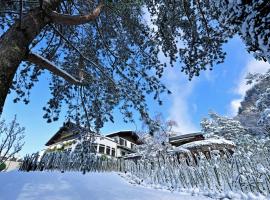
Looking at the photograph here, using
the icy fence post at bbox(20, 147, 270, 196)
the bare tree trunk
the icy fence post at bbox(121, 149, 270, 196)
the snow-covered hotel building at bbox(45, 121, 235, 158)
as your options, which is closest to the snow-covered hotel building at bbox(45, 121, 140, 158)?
the snow-covered hotel building at bbox(45, 121, 235, 158)

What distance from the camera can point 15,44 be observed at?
8.56 feet

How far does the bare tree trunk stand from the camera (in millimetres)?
2359

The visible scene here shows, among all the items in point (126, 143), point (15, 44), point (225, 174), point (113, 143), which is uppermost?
point (126, 143)

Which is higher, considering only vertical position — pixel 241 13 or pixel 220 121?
pixel 220 121

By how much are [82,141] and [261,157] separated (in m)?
5.28

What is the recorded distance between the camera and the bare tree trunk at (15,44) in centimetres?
236

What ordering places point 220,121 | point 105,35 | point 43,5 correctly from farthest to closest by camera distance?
point 220,121 < point 105,35 < point 43,5

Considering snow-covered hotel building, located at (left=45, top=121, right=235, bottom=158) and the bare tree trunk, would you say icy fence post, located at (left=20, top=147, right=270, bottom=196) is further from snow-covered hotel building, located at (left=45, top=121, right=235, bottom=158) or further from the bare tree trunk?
snow-covered hotel building, located at (left=45, top=121, right=235, bottom=158)

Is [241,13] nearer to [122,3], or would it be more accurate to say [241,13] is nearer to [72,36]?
[122,3]

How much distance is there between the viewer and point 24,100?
5598 millimetres

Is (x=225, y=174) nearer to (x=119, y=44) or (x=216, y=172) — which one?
(x=216, y=172)

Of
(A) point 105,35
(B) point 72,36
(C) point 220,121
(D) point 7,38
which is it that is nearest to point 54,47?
(B) point 72,36

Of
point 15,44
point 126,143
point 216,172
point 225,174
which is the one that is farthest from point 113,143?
point 15,44

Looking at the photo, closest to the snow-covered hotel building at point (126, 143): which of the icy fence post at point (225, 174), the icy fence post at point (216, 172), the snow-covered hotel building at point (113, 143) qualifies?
the snow-covered hotel building at point (113, 143)
